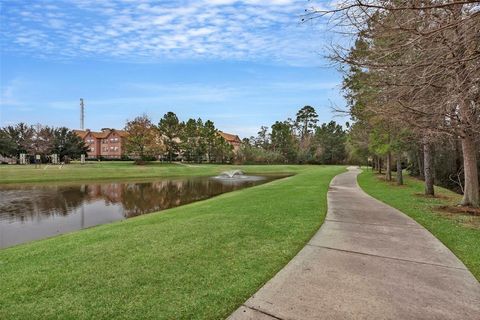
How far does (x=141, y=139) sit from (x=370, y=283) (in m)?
56.6

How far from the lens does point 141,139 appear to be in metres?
57.0

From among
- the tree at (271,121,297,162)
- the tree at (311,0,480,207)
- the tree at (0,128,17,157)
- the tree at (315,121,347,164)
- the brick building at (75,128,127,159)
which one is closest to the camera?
the tree at (311,0,480,207)

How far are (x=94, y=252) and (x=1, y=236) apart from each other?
6.23m

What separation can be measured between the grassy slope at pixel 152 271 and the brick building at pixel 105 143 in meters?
77.1

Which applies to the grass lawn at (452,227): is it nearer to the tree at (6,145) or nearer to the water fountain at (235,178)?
the water fountain at (235,178)

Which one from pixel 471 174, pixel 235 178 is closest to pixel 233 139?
pixel 235 178

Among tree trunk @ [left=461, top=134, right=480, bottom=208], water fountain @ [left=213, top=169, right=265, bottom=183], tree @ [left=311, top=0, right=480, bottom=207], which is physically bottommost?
water fountain @ [left=213, top=169, right=265, bottom=183]

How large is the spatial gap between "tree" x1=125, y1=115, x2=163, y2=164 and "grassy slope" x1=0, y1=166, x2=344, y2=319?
5165 cm

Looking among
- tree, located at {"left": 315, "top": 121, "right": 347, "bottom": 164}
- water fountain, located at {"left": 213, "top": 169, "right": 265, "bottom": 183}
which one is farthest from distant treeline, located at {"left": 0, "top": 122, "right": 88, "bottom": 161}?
tree, located at {"left": 315, "top": 121, "right": 347, "bottom": 164}

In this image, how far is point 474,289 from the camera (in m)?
3.84

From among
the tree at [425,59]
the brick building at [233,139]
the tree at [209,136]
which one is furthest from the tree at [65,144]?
the tree at [425,59]

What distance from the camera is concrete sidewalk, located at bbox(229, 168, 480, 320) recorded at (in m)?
3.27

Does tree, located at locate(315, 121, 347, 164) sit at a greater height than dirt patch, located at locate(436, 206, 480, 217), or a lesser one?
greater

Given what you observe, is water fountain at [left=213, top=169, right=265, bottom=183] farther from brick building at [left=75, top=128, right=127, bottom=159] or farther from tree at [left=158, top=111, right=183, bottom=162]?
brick building at [left=75, top=128, right=127, bottom=159]
